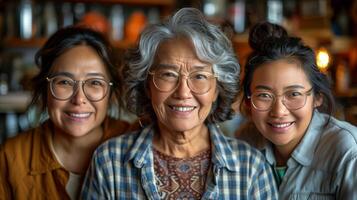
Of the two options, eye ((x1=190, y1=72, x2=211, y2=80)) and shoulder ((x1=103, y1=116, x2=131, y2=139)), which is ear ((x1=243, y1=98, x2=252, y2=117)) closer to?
eye ((x1=190, y1=72, x2=211, y2=80))

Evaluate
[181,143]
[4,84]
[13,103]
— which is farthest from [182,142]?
[4,84]

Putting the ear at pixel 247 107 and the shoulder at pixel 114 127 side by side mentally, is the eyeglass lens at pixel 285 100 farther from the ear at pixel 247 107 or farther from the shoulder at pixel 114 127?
the shoulder at pixel 114 127

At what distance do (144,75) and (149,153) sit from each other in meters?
0.26

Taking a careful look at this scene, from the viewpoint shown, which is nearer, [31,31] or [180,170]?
[180,170]

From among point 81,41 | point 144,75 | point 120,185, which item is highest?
point 81,41

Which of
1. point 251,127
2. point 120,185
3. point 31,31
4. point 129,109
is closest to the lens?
point 120,185

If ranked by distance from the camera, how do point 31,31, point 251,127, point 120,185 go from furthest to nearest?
point 31,31 → point 251,127 → point 120,185

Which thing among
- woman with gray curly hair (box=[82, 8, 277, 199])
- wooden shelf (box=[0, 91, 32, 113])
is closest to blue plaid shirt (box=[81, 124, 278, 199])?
woman with gray curly hair (box=[82, 8, 277, 199])

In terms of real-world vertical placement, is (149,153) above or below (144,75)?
below

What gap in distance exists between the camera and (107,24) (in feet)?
13.9

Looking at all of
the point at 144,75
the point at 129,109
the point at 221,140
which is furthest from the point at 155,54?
the point at 221,140

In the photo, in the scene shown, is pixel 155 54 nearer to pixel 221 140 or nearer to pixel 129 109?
pixel 129 109

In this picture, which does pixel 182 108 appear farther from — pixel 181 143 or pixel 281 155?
pixel 281 155

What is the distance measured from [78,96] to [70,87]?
50 mm
